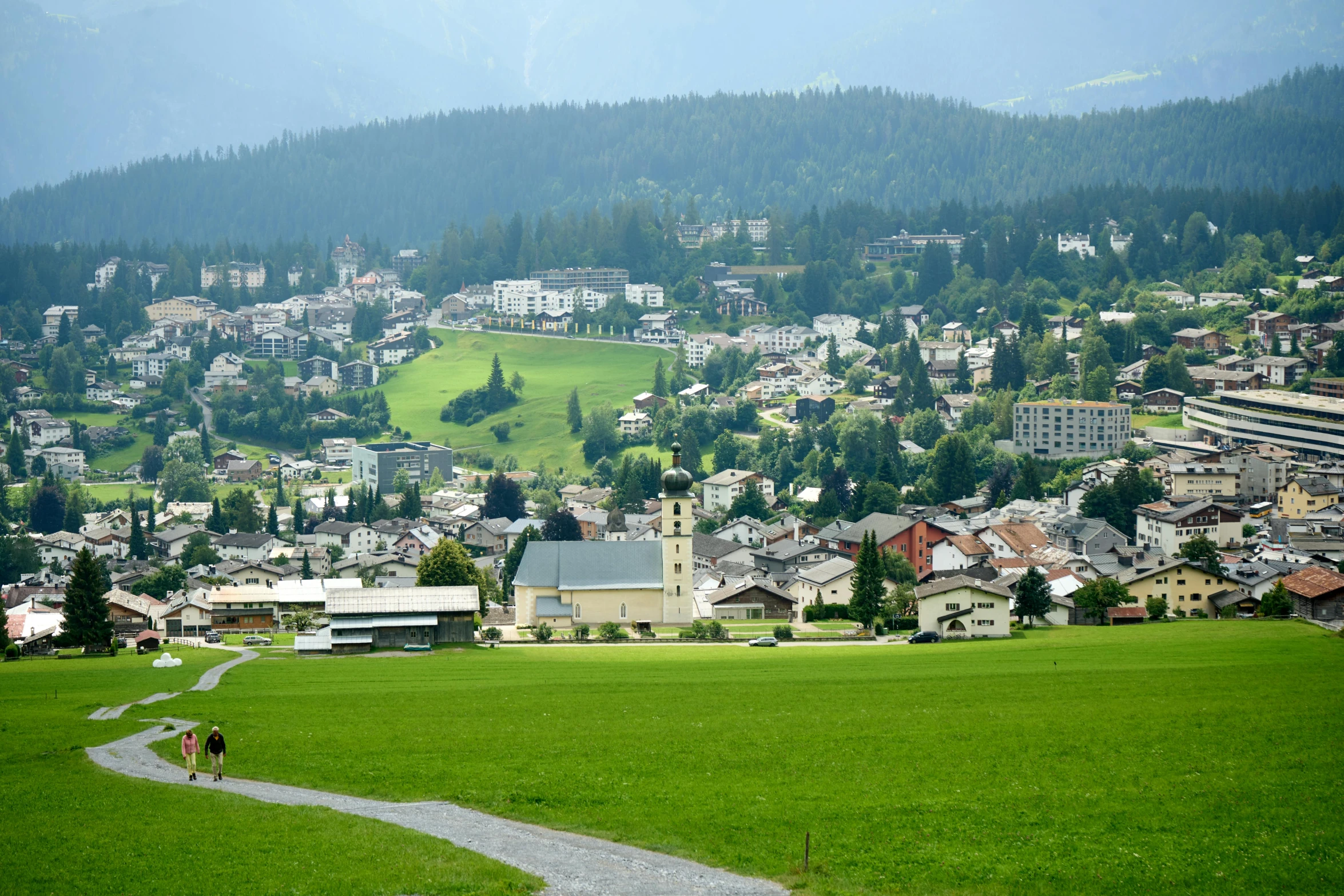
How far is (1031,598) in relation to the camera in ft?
175

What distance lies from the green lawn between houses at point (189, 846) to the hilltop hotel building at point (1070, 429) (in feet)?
292

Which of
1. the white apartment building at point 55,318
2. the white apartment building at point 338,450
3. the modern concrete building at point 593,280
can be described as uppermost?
the modern concrete building at point 593,280

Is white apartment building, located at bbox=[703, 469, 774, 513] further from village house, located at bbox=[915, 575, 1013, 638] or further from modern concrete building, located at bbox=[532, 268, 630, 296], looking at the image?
modern concrete building, located at bbox=[532, 268, 630, 296]

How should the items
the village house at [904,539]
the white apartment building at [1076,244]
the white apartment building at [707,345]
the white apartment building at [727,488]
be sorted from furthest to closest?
the white apartment building at [1076,244] → the white apartment building at [707,345] → the white apartment building at [727,488] → the village house at [904,539]

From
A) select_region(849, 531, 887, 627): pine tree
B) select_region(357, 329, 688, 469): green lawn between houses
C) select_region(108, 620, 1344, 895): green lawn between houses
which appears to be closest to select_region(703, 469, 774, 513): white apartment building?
select_region(357, 329, 688, 469): green lawn between houses

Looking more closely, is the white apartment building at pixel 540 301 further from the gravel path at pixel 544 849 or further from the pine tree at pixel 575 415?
the gravel path at pixel 544 849

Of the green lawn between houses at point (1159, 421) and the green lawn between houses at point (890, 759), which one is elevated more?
the green lawn between houses at point (1159, 421)

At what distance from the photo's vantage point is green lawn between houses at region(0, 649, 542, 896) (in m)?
17.6

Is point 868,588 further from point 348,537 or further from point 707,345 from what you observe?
point 707,345

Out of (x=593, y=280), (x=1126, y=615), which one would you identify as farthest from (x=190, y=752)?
(x=593, y=280)

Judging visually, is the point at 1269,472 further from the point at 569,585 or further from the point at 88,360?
the point at 88,360

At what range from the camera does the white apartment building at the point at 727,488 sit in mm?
104500

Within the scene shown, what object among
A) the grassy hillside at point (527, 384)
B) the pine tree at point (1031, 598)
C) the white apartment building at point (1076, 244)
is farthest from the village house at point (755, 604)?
the white apartment building at point (1076, 244)

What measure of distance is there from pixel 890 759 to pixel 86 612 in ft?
112
